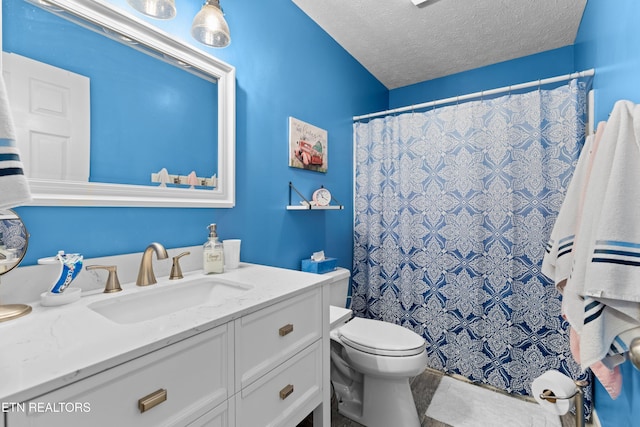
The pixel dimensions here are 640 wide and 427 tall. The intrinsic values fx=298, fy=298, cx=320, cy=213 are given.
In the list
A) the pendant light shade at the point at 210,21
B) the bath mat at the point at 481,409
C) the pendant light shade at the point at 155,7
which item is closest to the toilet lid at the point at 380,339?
the bath mat at the point at 481,409

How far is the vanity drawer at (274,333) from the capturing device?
86cm

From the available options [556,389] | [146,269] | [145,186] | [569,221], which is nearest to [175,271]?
[146,269]

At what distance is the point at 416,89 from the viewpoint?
3006 millimetres

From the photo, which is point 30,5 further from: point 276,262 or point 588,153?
point 588,153

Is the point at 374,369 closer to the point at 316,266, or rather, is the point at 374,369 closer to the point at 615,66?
the point at 316,266

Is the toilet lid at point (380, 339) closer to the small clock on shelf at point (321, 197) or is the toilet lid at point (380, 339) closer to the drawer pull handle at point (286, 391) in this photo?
the drawer pull handle at point (286, 391)

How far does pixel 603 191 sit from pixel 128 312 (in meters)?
1.51

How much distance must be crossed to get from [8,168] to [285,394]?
0.97m

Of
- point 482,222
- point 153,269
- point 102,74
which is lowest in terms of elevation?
point 153,269

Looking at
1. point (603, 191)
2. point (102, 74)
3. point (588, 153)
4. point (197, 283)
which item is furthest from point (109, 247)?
point (588, 153)

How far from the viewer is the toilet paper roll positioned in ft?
3.09

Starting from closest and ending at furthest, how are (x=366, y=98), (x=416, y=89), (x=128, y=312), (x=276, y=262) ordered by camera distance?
(x=128, y=312) < (x=276, y=262) < (x=366, y=98) < (x=416, y=89)

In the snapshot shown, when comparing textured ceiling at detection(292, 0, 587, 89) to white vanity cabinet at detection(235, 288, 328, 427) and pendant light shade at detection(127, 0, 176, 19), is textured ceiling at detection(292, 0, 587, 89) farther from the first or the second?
white vanity cabinet at detection(235, 288, 328, 427)

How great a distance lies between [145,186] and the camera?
3.84 ft
